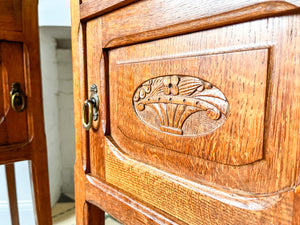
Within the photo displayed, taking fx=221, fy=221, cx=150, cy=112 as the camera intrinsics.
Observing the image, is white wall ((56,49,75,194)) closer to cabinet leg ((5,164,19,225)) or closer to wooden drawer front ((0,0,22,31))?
cabinet leg ((5,164,19,225))

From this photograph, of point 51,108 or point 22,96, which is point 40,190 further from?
point 51,108

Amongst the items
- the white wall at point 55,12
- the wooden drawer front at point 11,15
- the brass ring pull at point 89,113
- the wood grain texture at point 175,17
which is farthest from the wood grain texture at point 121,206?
the white wall at point 55,12

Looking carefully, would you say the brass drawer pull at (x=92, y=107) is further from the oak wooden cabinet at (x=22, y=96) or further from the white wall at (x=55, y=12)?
the white wall at (x=55, y=12)

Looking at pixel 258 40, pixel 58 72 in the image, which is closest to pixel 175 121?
pixel 258 40

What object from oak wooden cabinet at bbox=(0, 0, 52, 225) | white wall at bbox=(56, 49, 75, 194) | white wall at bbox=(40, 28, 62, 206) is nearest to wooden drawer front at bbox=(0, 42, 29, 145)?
oak wooden cabinet at bbox=(0, 0, 52, 225)

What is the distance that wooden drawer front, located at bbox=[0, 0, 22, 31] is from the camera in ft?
2.38

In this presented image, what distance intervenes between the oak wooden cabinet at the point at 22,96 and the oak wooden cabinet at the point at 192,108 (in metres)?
0.38

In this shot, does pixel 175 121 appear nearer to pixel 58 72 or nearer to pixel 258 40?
pixel 258 40

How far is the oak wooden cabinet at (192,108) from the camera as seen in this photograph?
0.79 ft

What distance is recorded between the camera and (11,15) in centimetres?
74

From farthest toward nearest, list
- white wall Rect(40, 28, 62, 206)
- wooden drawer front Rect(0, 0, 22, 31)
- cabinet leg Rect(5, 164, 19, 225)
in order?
white wall Rect(40, 28, 62, 206) → cabinet leg Rect(5, 164, 19, 225) → wooden drawer front Rect(0, 0, 22, 31)

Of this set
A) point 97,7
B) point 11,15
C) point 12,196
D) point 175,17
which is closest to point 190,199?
point 175,17

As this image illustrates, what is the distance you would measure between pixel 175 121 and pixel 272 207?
16cm

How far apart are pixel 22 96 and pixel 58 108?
1.22 m
